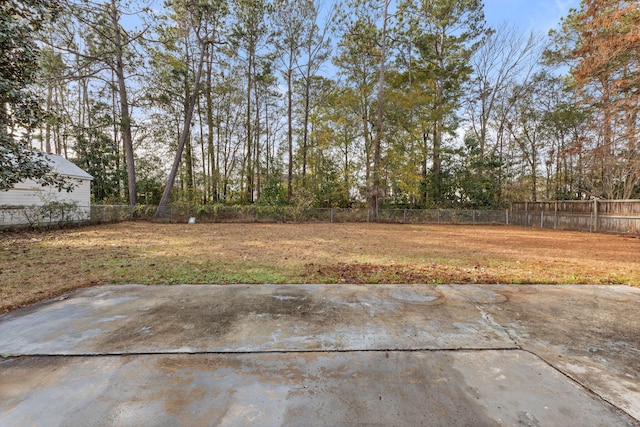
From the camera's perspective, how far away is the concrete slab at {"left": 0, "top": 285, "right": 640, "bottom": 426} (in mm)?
1639

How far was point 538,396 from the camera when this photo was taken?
1782 mm

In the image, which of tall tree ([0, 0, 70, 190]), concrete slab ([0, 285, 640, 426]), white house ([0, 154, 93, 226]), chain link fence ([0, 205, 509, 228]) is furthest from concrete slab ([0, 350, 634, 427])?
chain link fence ([0, 205, 509, 228])

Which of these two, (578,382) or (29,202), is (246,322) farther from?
(29,202)

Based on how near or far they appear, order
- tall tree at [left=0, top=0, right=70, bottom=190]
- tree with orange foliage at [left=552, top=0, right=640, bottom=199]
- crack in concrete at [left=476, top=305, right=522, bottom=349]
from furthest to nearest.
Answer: tree with orange foliage at [left=552, top=0, right=640, bottom=199]
tall tree at [left=0, top=0, right=70, bottom=190]
crack in concrete at [left=476, top=305, right=522, bottom=349]

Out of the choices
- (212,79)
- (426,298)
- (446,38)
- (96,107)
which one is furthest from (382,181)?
(96,107)

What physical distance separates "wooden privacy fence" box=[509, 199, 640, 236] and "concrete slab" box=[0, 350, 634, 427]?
1504 cm

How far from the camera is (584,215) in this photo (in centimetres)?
1384

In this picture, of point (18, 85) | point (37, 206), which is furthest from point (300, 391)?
point (37, 206)

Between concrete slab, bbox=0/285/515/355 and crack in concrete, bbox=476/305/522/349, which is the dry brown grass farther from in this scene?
crack in concrete, bbox=476/305/522/349

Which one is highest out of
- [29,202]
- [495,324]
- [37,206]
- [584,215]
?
[29,202]

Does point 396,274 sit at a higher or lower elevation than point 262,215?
lower

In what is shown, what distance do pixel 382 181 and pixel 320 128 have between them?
19.2 ft

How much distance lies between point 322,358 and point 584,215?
57.5 ft

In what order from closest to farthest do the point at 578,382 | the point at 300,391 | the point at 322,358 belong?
the point at 300,391
the point at 578,382
the point at 322,358
